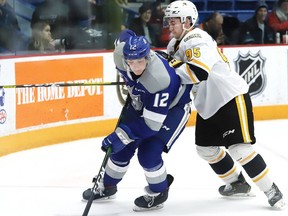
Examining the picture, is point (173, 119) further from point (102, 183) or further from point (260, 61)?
point (260, 61)

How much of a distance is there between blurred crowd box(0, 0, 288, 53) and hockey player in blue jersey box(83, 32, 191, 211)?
2.14 m

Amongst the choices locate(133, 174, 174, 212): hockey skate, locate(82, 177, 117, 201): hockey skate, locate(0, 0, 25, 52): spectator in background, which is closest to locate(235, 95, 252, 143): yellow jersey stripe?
locate(133, 174, 174, 212): hockey skate

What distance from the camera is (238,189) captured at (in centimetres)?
388

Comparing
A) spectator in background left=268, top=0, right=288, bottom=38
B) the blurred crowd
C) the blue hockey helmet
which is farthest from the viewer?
spectator in background left=268, top=0, right=288, bottom=38

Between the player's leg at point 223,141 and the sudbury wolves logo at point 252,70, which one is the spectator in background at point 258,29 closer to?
the sudbury wolves logo at point 252,70

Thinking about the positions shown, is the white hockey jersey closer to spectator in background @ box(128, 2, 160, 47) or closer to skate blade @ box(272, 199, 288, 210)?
skate blade @ box(272, 199, 288, 210)

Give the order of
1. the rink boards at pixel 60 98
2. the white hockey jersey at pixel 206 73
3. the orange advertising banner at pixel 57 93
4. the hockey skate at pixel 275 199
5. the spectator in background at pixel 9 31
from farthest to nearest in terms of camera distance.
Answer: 1. the spectator in background at pixel 9 31
2. the orange advertising banner at pixel 57 93
3. the rink boards at pixel 60 98
4. the hockey skate at pixel 275 199
5. the white hockey jersey at pixel 206 73

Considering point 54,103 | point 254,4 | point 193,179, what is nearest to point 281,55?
point 254,4

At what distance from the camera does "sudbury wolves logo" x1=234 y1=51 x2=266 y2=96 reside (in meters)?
6.72

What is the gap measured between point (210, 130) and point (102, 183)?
1.92 feet

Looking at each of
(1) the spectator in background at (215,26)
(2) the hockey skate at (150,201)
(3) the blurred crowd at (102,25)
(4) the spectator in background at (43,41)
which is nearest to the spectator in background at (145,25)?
(3) the blurred crowd at (102,25)

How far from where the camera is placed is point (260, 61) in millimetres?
6785

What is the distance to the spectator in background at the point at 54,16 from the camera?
19.5 ft

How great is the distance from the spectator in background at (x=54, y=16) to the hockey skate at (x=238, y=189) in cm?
254
